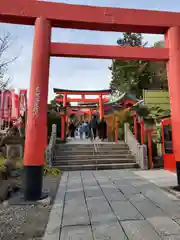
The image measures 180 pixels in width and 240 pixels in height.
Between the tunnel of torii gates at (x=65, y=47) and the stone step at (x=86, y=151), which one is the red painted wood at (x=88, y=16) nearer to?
the tunnel of torii gates at (x=65, y=47)

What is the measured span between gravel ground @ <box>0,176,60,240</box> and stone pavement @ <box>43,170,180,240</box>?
0.48 feet

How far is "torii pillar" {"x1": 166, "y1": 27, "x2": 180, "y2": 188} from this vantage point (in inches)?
187

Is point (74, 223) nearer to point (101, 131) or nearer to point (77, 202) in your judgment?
point (77, 202)

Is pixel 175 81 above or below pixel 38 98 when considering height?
above

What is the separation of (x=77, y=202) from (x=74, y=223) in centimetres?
114

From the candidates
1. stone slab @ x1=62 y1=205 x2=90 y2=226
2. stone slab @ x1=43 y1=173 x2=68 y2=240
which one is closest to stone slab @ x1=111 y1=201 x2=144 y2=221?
stone slab @ x1=62 y1=205 x2=90 y2=226

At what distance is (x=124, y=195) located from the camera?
4711mm

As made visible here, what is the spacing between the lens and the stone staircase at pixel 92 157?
906cm

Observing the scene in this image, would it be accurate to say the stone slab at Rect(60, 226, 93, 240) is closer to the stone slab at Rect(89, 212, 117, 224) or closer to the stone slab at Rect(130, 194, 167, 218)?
the stone slab at Rect(89, 212, 117, 224)

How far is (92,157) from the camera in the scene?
9852 millimetres

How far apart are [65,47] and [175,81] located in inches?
111

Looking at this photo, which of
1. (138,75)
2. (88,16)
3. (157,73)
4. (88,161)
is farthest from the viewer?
(138,75)

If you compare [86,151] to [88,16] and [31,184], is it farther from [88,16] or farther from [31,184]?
[88,16]

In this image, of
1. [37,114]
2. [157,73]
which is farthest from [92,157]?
[157,73]
